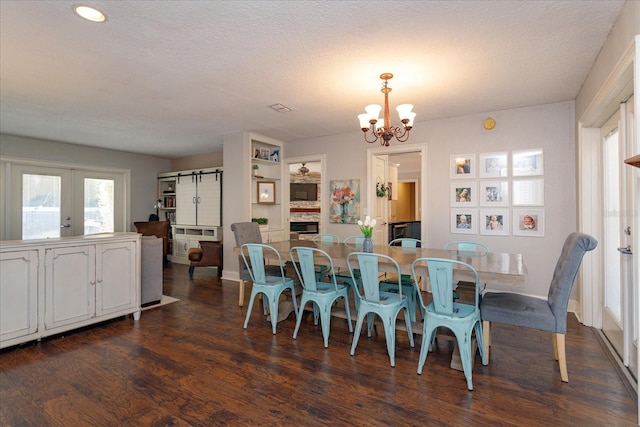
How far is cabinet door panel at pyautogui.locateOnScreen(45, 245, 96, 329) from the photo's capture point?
284 centimetres

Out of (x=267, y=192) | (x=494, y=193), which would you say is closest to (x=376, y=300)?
(x=494, y=193)

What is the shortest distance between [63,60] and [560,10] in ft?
12.5

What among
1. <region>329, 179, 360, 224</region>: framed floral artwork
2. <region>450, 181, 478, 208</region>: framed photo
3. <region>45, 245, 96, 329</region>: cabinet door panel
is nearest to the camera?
<region>45, 245, 96, 329</region>: cabinet door panel

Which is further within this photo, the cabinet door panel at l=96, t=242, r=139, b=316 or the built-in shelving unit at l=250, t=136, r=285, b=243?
the built-in shelving unit at l=250, t=136, r=285, b=243

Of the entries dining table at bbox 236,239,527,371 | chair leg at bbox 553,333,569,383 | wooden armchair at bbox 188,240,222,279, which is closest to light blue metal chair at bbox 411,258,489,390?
dining table at bbox 236,239,527,371

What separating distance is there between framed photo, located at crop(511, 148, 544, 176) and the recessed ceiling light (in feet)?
14.4

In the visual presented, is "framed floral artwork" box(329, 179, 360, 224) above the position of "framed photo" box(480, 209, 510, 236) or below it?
above

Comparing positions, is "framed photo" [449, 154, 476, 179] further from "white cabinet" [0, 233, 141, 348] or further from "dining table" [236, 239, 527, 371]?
"white cabinet" [0, 233, 141, 348]

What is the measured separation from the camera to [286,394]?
2070 mm

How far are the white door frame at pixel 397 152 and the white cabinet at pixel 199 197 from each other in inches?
127

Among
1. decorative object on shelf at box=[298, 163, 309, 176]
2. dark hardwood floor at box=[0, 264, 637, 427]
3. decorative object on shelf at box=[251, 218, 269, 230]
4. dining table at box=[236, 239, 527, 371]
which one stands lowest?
dark hardwood floor at box=[0, 264, 637, 427]

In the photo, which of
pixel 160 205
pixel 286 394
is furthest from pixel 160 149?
pixel 286 394

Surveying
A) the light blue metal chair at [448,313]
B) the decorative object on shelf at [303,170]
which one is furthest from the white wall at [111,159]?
the light blue metal chair at [448,313]

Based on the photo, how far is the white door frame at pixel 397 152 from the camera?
4621 mm
